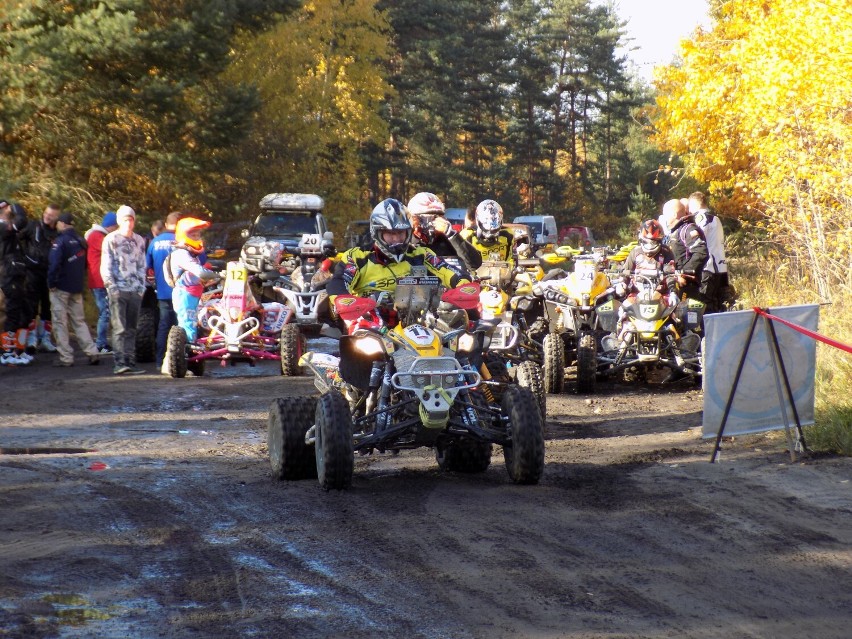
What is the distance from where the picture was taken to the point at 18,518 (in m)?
6.59

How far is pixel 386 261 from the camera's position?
8289 mm

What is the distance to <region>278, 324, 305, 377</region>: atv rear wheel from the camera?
1417cm

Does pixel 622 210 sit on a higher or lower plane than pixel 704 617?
higher

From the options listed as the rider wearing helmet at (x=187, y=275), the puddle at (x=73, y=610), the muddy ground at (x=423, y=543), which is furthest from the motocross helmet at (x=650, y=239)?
the puddle at (x=73, y=610)

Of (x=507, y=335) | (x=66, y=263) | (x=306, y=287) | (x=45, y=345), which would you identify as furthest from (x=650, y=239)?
(x=45, y=345)

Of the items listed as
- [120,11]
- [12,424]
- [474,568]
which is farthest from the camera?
[120,11]

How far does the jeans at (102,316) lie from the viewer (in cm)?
1586

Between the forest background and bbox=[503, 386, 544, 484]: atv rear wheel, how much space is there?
159 inches

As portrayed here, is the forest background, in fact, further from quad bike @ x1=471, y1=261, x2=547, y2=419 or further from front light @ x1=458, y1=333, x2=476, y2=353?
front light @ x1=458, y1=333, x2=476, y2=353

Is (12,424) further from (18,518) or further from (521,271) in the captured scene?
(521,271)

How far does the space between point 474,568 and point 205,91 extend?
71.2 ft

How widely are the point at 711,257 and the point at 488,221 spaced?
14.0 ft

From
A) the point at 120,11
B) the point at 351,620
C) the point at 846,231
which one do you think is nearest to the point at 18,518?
the point at 351,620

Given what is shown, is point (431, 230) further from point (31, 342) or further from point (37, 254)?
point (31, 342)
